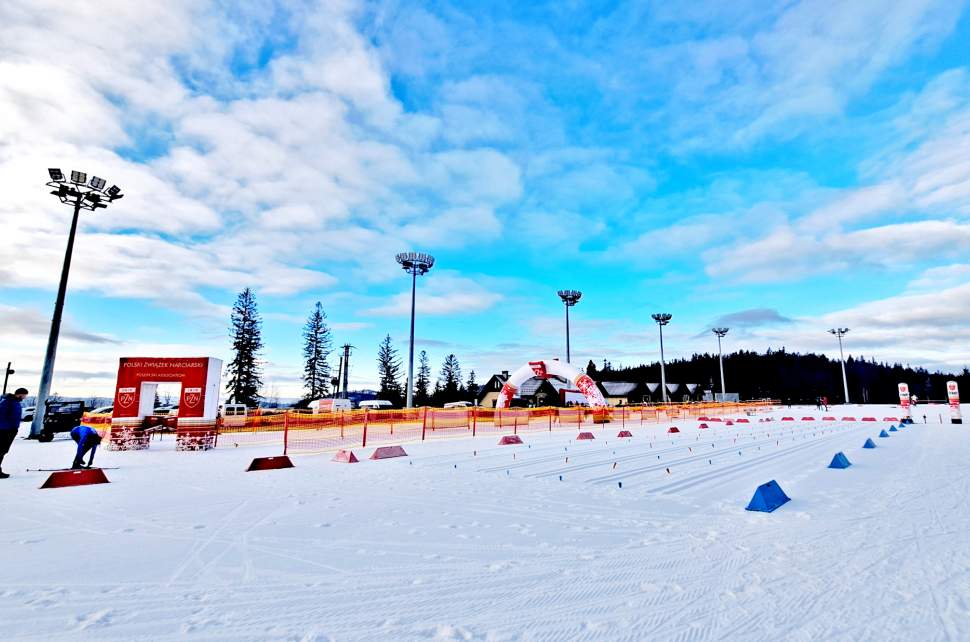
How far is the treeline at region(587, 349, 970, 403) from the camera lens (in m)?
119

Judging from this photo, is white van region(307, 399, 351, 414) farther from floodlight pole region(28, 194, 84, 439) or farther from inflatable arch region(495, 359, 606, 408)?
floodlight pole region(28, 194, 84, 439)

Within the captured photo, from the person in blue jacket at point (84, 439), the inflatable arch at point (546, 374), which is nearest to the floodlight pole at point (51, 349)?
the person in blue jacket at point (84, 439)

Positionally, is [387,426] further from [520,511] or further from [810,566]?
[810,566]

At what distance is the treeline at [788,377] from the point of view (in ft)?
391

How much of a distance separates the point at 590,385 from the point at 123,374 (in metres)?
24.9

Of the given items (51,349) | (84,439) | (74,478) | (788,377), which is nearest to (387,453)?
(74,478)

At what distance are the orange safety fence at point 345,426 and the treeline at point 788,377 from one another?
8609 cm

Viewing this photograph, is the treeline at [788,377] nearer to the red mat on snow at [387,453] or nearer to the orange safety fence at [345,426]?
the orange safety fence at [345,426]

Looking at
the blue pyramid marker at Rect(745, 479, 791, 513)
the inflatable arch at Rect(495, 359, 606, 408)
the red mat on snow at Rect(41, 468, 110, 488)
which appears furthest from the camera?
the inflatable arch at Rect(495, 359, 606, 408)

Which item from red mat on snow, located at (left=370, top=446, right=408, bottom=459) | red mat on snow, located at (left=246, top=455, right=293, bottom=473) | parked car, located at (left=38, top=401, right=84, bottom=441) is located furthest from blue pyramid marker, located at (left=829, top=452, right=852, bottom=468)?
parked car, located at (left=38, top=401, right=84, bottom=441)

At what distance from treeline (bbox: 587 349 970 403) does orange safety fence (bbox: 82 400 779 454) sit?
8609 centimetres

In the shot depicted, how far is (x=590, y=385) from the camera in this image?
30.9m

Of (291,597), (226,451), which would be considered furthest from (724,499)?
(226,451)

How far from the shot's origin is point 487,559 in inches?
182
